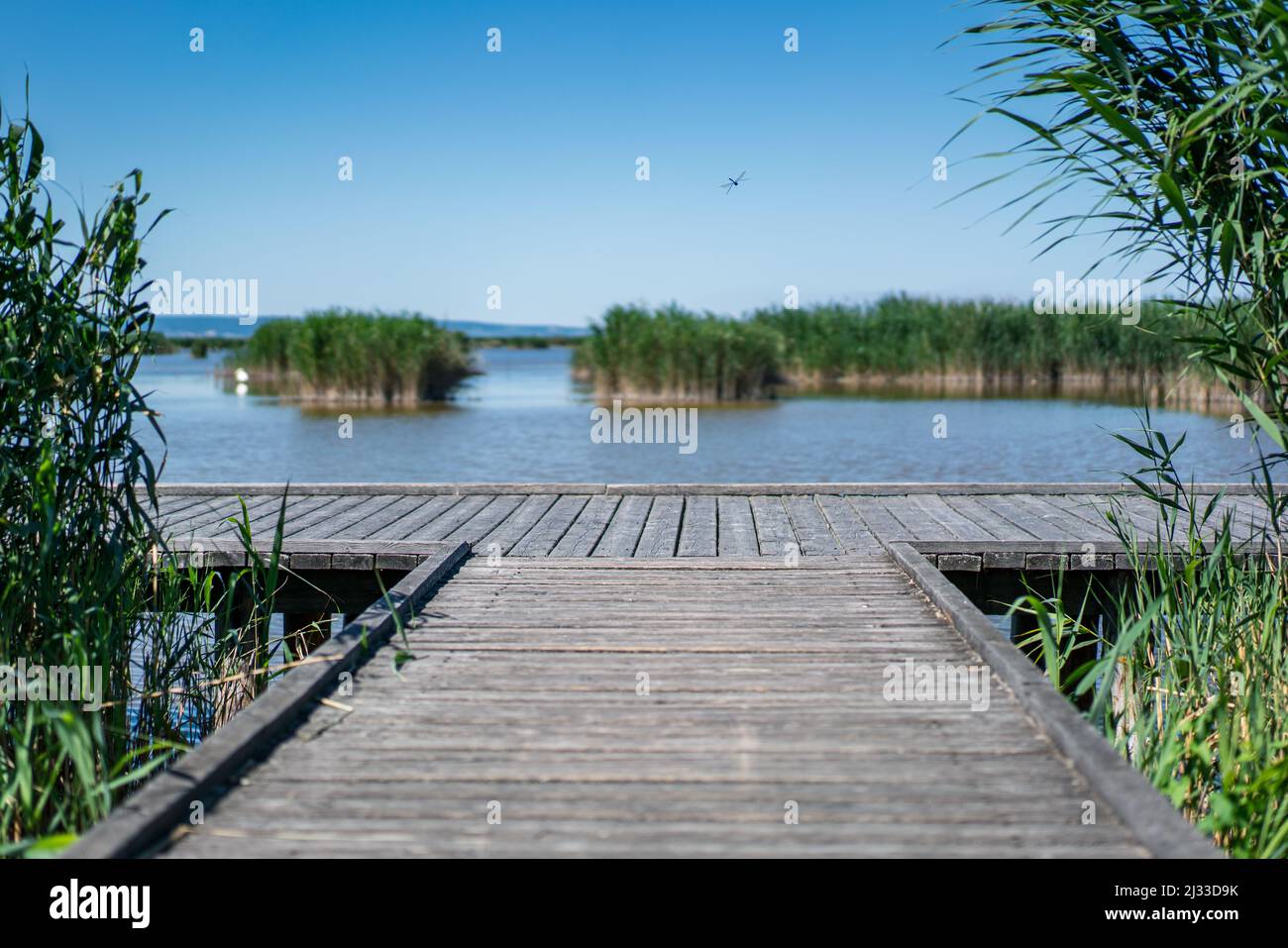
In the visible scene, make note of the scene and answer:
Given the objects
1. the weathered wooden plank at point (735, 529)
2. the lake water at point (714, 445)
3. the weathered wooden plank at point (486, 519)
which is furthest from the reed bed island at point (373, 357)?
the weathered wooden plank at point (735, 529)

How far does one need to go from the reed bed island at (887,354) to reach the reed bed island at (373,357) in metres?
3.80

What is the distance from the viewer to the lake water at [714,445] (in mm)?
13953

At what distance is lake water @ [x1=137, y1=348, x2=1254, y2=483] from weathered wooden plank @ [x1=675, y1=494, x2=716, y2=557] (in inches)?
187

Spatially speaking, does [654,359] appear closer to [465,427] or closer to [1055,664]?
[465,427]

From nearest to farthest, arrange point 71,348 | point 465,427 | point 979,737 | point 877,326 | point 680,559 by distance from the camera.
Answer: point 979,737 < point 71,348 < point 680,559 < point 465,427 < point 877,326

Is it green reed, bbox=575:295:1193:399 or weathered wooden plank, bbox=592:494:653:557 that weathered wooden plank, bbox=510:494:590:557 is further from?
green reed, bbox=575:295:1193:399

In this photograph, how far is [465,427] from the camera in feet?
67.3

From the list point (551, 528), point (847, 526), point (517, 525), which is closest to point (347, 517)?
point (517, 525)

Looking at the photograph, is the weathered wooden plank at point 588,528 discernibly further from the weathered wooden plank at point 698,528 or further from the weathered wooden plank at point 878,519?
the weathered wooden plank at point 878,519

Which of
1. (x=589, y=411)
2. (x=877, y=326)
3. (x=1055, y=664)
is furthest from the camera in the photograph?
(x=877, y=326)
